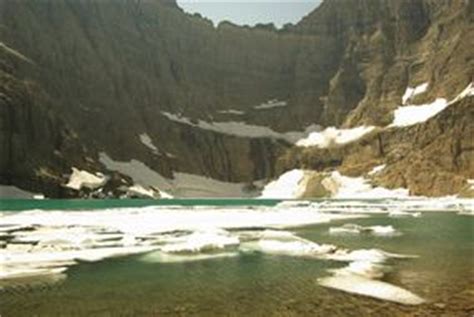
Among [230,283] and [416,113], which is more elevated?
[416,113]

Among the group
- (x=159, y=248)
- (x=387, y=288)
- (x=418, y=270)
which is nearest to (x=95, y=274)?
(x=159, y=248)

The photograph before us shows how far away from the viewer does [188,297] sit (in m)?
23.6

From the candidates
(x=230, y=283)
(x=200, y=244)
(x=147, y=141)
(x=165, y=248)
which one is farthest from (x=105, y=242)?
(x=147, y=141)

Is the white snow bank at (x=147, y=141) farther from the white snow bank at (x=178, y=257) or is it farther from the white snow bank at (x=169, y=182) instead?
the white snow bank at (x=178, y=257)

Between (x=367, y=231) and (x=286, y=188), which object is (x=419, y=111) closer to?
(x=286, y=188)

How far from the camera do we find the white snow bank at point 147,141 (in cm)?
19088

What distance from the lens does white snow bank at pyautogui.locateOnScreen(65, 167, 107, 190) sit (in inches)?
5699

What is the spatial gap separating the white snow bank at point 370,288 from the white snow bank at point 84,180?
4867 inches

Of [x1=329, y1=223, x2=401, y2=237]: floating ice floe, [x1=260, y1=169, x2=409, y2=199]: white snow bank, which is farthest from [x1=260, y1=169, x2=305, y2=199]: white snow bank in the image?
[x1=329, y1=223, x2=401, y2=237]: floating ice floe

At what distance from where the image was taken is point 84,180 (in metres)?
146

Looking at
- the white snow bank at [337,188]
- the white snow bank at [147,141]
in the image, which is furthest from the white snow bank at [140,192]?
the white snow bank at [337,188]

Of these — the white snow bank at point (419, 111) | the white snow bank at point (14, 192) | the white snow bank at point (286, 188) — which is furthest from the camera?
the white snow bank at point (286, 188)

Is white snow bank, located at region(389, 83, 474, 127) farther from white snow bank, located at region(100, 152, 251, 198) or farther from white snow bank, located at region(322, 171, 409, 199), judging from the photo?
white snow bank, located at region(100, 152, 251, 198)

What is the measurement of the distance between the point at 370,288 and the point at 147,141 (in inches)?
6749
